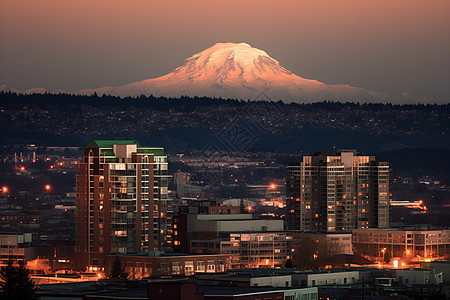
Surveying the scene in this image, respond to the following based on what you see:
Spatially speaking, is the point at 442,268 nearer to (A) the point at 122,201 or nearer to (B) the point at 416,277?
(B) the point at 416,277

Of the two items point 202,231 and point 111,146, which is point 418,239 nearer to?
point 202,231

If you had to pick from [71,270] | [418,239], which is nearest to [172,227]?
[71,270]

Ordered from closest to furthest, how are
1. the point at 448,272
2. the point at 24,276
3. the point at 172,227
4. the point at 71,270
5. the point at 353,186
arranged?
the point at 24,276
the point at 448,272
the point at 71,270
the point at 172,227
the point at 353,186

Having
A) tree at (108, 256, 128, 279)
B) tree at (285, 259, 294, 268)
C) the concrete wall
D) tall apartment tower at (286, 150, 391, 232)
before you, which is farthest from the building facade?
the concrete wall

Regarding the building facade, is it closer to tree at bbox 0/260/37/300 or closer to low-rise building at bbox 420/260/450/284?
low-rise building at bbox 420/260/450/284

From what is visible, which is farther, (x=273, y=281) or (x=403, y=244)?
(x=403, y=244)

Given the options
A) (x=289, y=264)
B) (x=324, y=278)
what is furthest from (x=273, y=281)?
(x=289, y=264)
